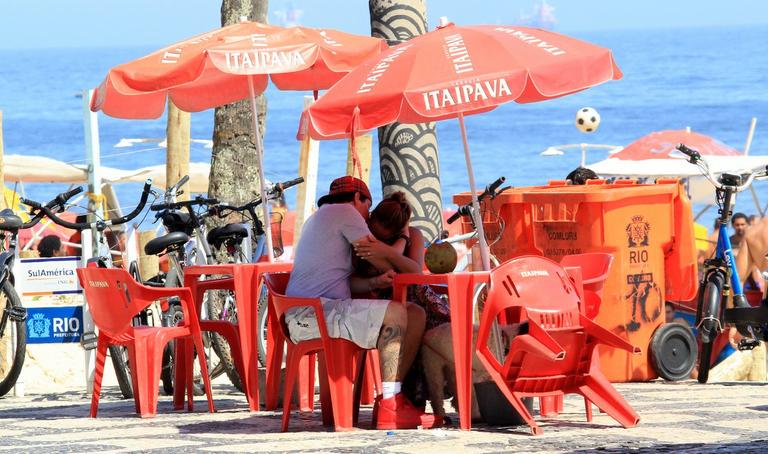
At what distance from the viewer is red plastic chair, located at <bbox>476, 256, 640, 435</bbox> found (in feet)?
26.3

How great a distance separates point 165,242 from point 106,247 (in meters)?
0.70

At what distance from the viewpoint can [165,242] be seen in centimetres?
1047

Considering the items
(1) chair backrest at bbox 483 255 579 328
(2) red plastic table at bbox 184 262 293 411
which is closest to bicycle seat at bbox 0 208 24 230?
(2) red plastic table at bbox 184 262 293 411

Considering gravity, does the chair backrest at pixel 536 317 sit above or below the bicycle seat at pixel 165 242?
below

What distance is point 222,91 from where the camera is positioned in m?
10.9

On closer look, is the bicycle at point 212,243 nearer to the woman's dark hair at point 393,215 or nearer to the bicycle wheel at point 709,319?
the woman's dark hair at point 393,215

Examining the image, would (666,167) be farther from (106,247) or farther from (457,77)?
(457,77)

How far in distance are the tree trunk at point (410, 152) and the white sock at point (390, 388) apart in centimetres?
326

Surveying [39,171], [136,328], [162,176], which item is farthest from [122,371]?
[162,176]

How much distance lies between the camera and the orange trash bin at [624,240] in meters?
11.1

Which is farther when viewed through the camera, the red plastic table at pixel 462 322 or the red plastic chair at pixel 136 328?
the red plastic chair at pixel 136 328

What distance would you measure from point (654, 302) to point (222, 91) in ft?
11.0

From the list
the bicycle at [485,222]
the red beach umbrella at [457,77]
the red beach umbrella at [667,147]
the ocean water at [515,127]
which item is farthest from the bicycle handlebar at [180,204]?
the ocean water at [515,127]

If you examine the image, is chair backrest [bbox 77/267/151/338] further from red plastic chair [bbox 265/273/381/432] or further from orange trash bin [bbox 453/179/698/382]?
orange trash bin [bbox 453/179/698/382]
